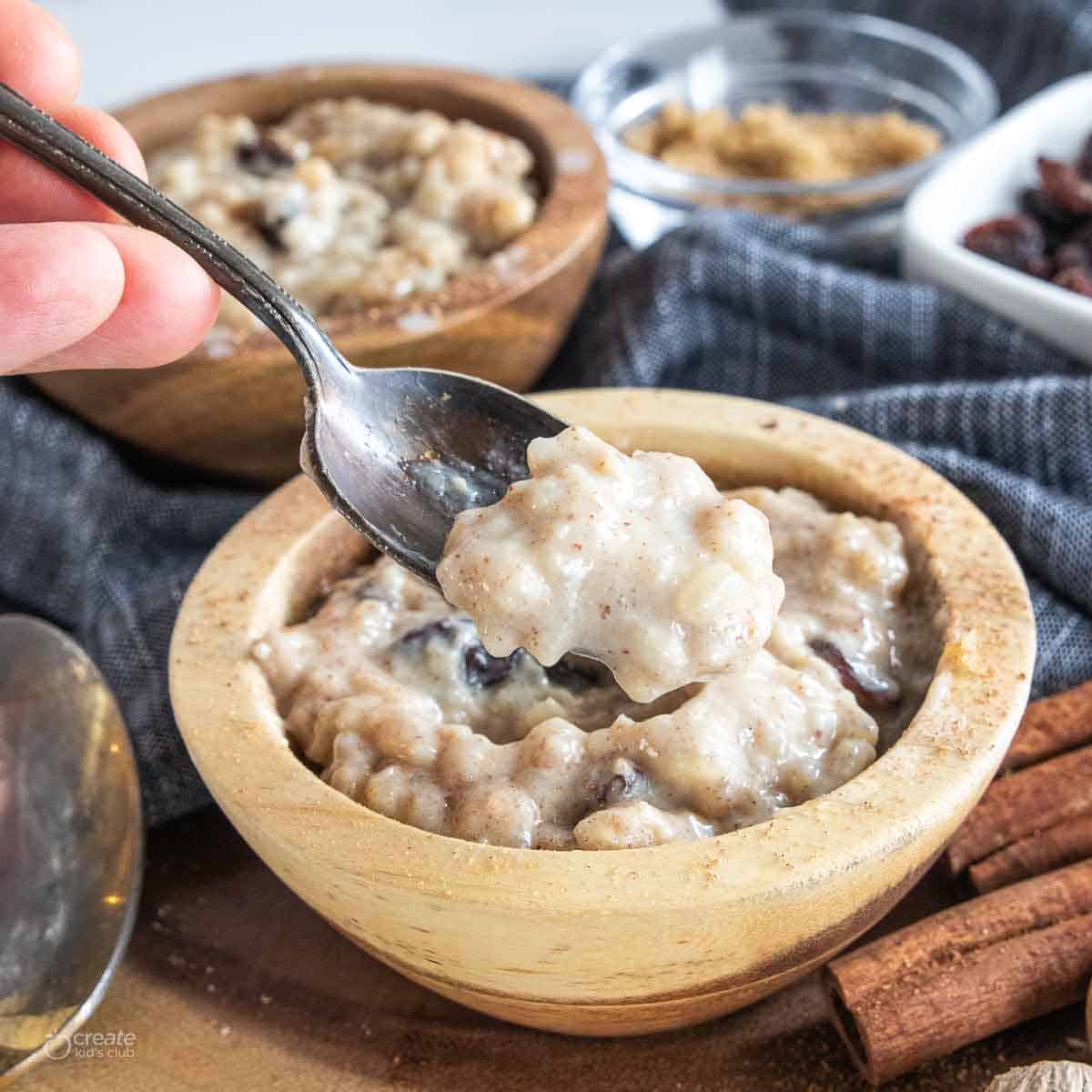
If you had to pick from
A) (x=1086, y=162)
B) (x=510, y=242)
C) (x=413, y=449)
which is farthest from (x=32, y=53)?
(x=1086, y=162)

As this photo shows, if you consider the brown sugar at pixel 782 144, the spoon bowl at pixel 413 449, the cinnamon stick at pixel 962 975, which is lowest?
the cinnamon stick at pixel 962 975

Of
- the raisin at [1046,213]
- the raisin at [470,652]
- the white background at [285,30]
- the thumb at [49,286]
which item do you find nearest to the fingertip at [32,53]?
the thumb at [49,286]

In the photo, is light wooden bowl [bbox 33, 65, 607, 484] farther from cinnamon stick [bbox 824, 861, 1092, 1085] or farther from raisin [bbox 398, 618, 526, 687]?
cinnamon stick [bbox 824, 861, 1092, 1085]

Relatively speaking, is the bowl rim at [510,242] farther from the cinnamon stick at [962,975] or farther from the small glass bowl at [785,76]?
the cinnamon stick at [962,975]

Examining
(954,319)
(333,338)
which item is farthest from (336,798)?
(954,319)

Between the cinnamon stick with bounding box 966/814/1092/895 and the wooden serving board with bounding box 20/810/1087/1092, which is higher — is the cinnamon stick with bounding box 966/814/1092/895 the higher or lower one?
the higher one
